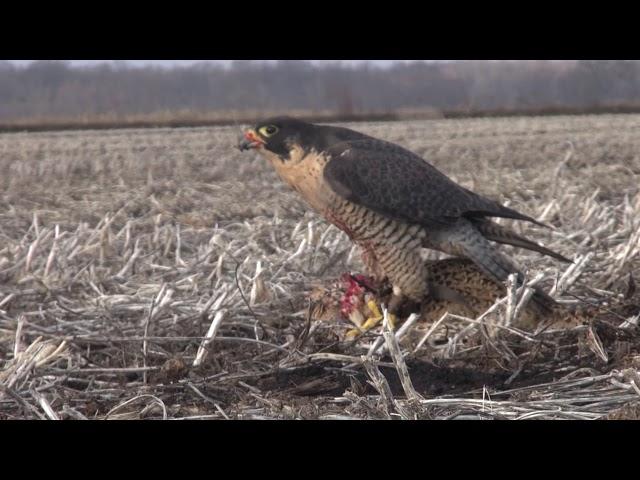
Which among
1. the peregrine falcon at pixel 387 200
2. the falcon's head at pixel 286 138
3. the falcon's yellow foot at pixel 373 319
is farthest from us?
the falcon's head at pixel 286 138

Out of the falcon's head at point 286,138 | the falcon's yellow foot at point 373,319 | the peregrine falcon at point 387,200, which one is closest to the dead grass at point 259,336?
the falcon's yellow foot at point 373,319

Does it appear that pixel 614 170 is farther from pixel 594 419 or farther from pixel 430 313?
pixel 594 419

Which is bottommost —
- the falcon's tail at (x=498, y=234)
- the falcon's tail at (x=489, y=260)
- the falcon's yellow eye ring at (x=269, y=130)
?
the falcon's tail at (x=489, y=260)

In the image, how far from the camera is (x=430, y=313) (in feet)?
18.3

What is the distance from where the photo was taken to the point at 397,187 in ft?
17.5

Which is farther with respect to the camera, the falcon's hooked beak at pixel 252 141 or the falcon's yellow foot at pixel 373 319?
the falcon's hooked beak at pixel 252 141

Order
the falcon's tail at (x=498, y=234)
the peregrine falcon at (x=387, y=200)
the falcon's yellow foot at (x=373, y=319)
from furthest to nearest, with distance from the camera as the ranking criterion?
1. the falcon's tail at (x=498, y=234)
2. the peregrine falcon at (x=387, y=200)
3. the falcon's yellow foot at (x=373, y=319)

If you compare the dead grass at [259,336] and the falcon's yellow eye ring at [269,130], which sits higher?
the falcon's yellow eye ring at [269,130]

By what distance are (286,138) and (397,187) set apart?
74cm

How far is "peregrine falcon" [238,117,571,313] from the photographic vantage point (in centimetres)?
531

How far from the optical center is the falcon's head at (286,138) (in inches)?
215

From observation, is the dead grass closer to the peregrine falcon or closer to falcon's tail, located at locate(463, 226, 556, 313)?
falcon's tail, located at locate(463, 226, 556, 313)

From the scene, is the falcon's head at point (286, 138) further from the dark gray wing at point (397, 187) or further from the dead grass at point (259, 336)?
the dead grass at point (259, 336)

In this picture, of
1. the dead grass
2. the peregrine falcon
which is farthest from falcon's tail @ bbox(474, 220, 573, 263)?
the dead grass
